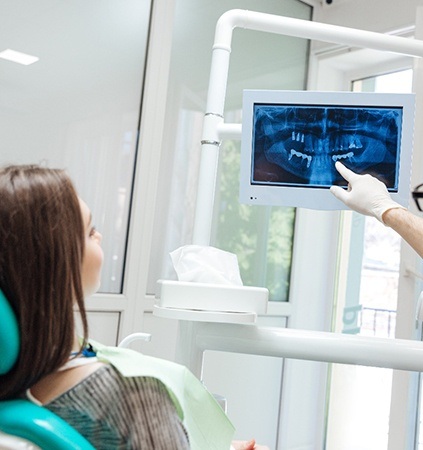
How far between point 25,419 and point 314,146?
99 cm

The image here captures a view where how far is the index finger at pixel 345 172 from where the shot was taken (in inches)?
56.2

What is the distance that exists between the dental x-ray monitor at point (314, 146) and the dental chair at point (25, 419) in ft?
2.71

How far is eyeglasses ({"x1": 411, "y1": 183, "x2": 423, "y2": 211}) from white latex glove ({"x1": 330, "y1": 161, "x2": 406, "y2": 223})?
112 cm

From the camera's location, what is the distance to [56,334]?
789 millimetres

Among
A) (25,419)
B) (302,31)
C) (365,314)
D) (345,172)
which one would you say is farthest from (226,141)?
(25,419)

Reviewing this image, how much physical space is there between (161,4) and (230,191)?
2.81 ft

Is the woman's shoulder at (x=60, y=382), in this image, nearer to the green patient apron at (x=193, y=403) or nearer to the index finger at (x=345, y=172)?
the green patient apron at (x=193, y=403)

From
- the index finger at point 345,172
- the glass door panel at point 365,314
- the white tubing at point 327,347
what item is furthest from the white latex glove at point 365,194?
the glass door panel at point 365,314

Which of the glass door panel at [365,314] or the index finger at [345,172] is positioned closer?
the index finger at [345,172]

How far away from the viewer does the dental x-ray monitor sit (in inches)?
56.3

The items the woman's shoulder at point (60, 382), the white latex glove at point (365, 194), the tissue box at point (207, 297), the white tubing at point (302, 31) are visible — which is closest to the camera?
the woman's shoulder at point (60, 382)

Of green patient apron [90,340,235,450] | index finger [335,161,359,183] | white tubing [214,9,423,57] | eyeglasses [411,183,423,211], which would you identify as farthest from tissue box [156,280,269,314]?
eyeglasses [411,183,423,211]

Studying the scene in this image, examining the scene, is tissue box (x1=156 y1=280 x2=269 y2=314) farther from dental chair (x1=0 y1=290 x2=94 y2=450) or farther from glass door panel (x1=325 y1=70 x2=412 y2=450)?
glass door panel (x1=325 y1=70 x2=412 y2=450)

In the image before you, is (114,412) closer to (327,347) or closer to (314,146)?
(327,347)
